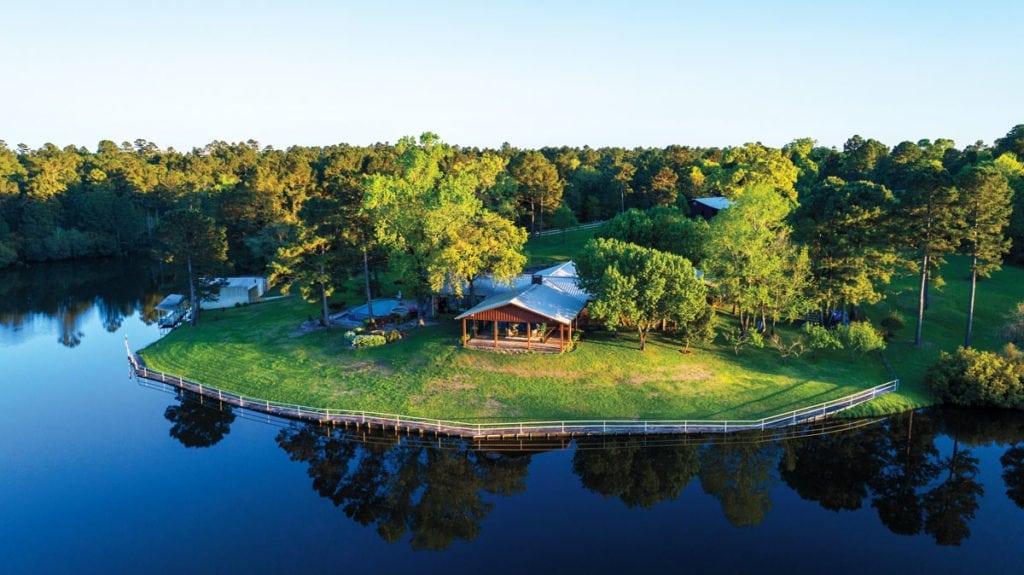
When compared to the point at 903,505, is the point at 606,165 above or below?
above

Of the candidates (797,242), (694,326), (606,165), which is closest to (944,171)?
(797,242)

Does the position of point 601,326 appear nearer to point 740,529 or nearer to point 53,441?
point 740,529

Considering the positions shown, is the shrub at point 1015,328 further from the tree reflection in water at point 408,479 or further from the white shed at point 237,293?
the white shed at point 237,293

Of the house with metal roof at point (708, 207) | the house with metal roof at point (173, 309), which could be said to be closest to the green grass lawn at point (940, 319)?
the house with metal roof at point (708, 207)

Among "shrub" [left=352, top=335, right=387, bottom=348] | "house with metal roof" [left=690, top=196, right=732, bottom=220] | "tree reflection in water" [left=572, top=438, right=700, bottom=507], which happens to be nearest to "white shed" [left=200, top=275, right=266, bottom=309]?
"shrub" [left=352, top=335, right=387, bottom=348]

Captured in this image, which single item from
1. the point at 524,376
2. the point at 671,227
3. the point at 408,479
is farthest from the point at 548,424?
the point at 671,227

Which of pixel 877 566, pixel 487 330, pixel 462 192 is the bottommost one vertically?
pixel 877 566

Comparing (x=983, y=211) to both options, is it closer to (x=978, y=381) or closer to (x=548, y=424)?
(x=978, y=381)
